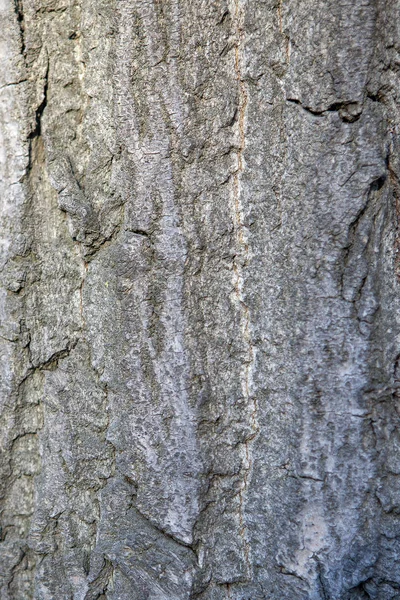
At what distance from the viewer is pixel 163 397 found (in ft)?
3.10

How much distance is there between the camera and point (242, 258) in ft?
3.01

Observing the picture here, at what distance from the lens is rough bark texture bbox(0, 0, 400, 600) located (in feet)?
2.80

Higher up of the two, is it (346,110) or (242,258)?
(346,110)

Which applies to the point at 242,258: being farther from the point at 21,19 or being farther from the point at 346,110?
the point at 21,19

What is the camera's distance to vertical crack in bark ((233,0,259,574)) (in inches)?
34.4

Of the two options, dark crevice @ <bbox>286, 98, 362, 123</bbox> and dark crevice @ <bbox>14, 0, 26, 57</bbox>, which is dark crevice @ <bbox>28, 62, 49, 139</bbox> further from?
dark crevice @ <bbox>286, 98, 362, 123</bbox>

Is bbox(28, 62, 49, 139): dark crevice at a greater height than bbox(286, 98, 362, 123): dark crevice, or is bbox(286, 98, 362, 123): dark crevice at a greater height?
bbox(286, 98, 362, 123): dark crevice

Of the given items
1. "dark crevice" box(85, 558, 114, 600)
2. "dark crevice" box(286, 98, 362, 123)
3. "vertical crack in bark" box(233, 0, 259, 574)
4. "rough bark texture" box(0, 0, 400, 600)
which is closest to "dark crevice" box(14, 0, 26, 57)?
"rough bark texture" box(0, 0, 400, 600)

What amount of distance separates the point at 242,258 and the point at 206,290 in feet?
0.28

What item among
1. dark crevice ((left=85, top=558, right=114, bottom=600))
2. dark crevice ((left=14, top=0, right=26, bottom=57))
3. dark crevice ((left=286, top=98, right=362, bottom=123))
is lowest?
dark crevice ((left=85, top=558, right=114, bottom=600))

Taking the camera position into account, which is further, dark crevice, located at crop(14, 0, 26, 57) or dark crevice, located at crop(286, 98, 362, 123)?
dark crevice, located at crop(14, 0, 26, 57)

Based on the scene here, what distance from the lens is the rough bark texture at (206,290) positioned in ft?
2.80

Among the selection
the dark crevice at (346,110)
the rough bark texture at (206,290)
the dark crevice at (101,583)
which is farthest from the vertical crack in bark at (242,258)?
the dark crevice at (101,583)

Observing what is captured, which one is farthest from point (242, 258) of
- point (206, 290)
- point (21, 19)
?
point (21, 19)
